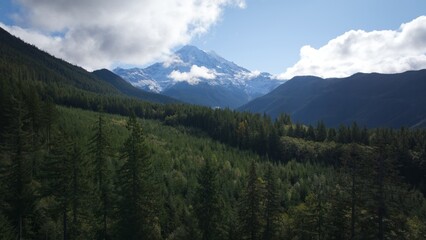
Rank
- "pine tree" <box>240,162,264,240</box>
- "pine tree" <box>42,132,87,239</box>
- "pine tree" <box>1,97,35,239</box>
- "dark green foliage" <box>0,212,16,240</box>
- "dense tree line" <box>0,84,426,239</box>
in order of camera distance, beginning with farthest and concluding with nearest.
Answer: "pine tree" <box>240,162,264,240</box>
"pine tree" <box>1,97,35,239</box>
"dark green foliage" <box>0,212,16,240</box>
"pine tree" <box>42,132,87,239</box>
"dense tree line" <box>0,84,426,239</box>

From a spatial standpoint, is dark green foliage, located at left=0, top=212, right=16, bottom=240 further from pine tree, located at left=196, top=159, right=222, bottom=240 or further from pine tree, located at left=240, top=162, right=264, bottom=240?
pine tree, located at left=240, top=162, right=264, bottom=240

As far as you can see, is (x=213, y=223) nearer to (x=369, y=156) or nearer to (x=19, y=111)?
(x=369, y=156)

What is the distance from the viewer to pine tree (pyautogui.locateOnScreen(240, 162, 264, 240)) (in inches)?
1809

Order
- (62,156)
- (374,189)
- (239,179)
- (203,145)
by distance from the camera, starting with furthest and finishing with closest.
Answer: (203,145) → (239,179) → (62,156) → (374,189)

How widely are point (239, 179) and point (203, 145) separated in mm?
40433

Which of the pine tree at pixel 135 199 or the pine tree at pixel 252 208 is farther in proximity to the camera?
the pine tree at pixel 252 208

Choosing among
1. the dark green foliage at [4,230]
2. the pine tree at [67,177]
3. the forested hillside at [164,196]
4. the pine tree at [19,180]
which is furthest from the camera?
the pine tree at [19,180]

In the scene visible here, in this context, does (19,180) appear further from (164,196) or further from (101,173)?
(164,196)

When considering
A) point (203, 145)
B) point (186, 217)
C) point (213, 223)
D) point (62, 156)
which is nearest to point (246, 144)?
point (203, 145)

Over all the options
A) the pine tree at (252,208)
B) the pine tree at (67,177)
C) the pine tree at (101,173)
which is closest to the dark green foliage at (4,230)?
the pine tree at (67,177)

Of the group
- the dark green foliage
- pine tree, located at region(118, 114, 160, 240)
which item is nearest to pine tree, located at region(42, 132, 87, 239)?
pine tree, located at region(118, 114, 160, 240)

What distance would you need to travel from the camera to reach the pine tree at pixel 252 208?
45938 mm

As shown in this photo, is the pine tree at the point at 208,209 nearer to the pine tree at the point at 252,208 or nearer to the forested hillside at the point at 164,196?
the forested hillside at the point at 164,196

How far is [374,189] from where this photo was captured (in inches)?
1375
